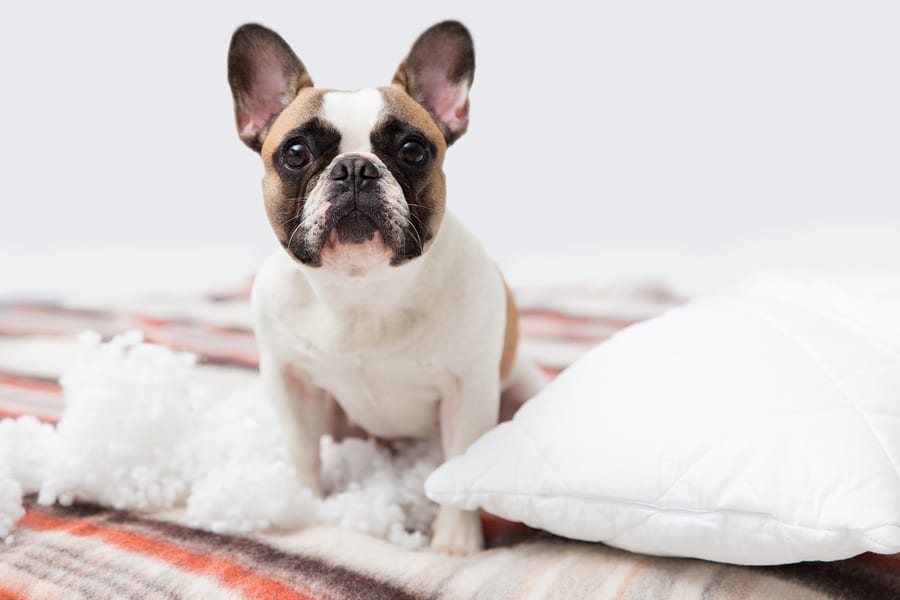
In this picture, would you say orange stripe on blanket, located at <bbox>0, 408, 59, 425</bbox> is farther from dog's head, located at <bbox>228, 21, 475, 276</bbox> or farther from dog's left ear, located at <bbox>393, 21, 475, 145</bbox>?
dog's left ear, located at <bbox>393, 21, 475, 145</bbox>

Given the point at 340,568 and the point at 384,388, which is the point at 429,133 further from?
the point at 340,568

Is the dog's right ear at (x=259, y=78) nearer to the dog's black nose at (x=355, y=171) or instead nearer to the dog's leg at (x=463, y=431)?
the dog's black nose at (x=355, y=171)

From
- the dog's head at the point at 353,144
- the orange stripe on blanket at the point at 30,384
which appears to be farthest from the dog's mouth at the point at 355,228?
the orange stripe on blanket at the point at 30,384

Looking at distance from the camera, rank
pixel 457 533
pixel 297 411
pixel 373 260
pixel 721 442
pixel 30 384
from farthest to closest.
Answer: pixel 30 384
pixel 297 411
pixel 457 533
pixel 373 260
pixel 721 442

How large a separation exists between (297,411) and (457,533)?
1.07 ft

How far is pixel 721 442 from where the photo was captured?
1.11 meters

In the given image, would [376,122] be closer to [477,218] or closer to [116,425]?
[116,425]

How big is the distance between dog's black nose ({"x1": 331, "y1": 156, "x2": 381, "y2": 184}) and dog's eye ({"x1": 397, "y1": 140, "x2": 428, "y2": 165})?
70mm

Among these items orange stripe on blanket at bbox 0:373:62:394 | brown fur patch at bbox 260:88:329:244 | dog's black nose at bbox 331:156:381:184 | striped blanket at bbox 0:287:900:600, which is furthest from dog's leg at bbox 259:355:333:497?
Result: orange stripe on blanket at bbox 0:373:62:394

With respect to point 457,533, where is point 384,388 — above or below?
above

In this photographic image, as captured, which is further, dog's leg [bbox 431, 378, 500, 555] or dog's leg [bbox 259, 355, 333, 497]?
dog's leg [bbox 259, 355, 333, 497]

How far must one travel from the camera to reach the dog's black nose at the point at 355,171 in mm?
1201

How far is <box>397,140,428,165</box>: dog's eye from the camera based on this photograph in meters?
1.26

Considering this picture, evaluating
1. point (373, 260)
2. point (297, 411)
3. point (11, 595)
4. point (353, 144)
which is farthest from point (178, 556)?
point (353, 144)
